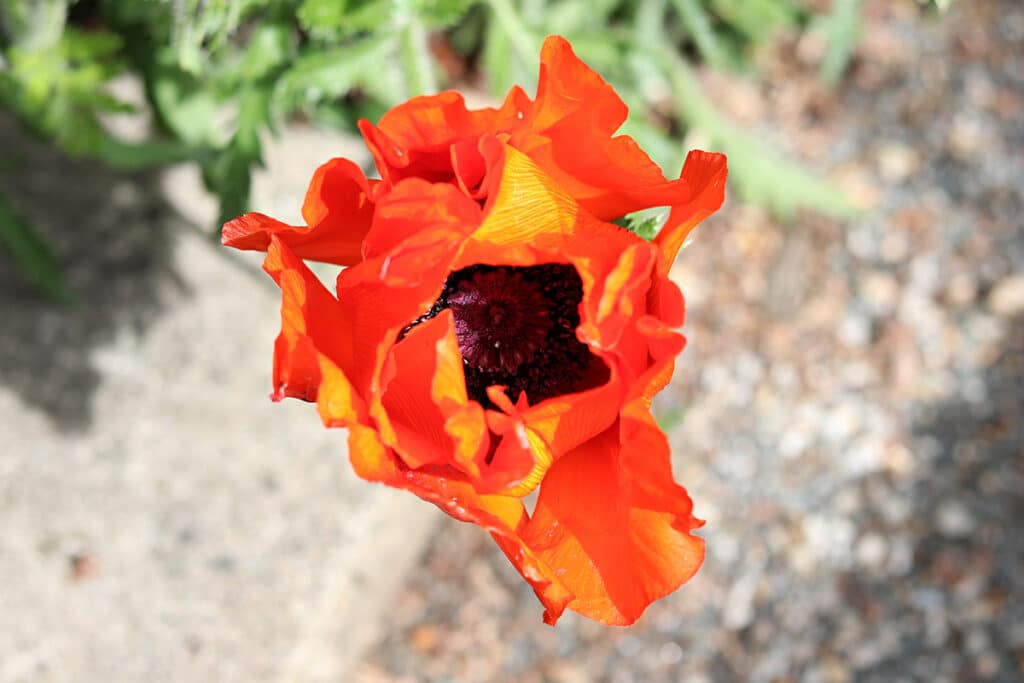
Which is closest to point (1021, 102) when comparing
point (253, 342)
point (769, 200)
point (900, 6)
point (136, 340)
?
point (900, 6)

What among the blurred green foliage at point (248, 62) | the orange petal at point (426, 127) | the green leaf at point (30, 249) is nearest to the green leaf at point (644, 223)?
the orange petal at point (426, 127)

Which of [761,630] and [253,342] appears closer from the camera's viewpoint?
[253,342]

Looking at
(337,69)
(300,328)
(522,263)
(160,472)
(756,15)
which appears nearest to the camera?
(300,328)

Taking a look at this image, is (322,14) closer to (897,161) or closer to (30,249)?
(30,249)

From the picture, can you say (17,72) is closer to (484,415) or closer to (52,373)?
(52,373)

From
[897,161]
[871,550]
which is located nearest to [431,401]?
[871,550]

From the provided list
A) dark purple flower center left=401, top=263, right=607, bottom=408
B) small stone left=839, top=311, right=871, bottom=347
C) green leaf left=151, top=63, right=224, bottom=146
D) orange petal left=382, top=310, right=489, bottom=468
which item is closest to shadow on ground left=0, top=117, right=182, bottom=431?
green leaf left=151, top=63, right=224, bottom=146

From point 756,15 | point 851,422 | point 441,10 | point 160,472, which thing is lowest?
point 851,422
